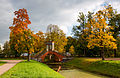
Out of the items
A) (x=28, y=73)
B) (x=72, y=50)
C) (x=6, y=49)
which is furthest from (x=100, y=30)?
(x=6, y=49)

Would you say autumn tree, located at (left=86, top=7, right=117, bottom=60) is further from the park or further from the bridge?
the bridge

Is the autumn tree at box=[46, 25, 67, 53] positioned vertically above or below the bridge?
above

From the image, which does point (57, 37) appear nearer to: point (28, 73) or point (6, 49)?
point (6, 49)

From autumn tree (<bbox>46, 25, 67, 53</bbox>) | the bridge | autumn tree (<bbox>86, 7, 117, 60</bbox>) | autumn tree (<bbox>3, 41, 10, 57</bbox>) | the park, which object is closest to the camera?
the park

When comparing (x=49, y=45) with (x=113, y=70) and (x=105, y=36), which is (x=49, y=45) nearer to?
(x=105, y=36)

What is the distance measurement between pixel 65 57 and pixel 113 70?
22669 mm

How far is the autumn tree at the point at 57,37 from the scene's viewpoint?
155 ft

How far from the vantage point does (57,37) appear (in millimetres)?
48719

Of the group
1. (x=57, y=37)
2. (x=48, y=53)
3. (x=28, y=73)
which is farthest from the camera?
(x=57, y=37)

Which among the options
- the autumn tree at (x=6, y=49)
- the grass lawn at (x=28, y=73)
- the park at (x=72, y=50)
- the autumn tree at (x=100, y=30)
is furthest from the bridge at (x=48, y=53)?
the grass lawn at (x=28, y=73)

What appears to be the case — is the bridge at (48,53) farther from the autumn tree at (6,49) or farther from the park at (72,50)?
the autumn tree at (6,49)

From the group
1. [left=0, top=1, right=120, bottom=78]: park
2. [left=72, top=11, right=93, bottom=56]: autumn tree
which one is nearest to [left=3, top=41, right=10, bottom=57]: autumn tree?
[left=0, top=1, right=120, bottom=78]: park

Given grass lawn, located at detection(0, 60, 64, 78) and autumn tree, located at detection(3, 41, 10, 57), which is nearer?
grass lawn, located at detection(0, 60, 64, 78)

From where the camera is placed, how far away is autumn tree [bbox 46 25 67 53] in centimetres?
4709
